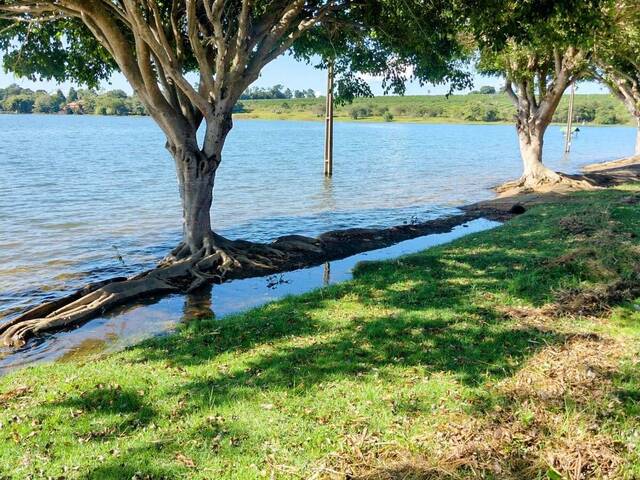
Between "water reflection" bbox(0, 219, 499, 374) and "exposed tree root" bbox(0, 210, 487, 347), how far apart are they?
27 cm

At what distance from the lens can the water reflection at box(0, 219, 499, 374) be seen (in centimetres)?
958

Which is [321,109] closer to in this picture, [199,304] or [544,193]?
[544,193]

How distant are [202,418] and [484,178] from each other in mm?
37783

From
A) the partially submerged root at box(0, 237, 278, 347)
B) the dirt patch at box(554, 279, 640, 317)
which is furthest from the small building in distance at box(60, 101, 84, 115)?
the dirt patch at box(554, 279, 640, 317)

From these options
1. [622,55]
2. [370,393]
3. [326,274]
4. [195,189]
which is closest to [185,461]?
[370,393]

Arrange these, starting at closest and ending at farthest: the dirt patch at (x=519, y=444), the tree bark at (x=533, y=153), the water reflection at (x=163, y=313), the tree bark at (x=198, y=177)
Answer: the dirt patch at (x=519, y=444) → the water reflection at (x=163, y=313) → the tree bark at (x=198, y=177) → the tree bark at (x=533, y=153)

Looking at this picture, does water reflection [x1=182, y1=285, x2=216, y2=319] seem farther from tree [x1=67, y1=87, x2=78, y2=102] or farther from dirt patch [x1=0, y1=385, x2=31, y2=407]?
tree [x1=67, y1=87, x2=78, y2=102]

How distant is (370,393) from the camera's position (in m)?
6.09

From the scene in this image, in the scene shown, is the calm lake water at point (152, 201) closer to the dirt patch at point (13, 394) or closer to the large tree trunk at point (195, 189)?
the large tree trunk at point (195, 189)

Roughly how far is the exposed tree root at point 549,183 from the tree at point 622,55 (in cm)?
614

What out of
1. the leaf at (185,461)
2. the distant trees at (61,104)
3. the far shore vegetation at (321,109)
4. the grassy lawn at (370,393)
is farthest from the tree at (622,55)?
the distant trees at (61,104)

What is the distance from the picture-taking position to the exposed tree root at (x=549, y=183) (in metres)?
27.7

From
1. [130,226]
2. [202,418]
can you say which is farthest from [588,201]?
[202,418]

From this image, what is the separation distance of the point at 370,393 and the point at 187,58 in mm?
13795
